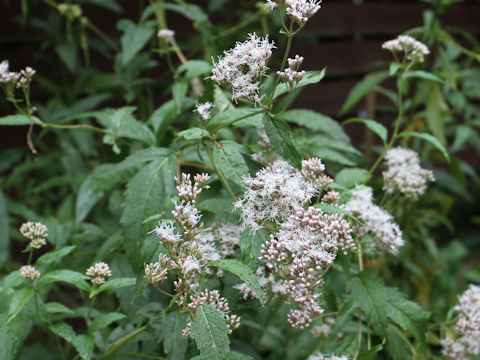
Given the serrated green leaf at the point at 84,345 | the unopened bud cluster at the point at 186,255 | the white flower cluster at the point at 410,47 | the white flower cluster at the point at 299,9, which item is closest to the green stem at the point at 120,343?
the serrated green leaf at the point at 84,345

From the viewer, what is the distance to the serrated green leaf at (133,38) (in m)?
1.72

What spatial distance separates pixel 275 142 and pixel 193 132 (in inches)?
7.7

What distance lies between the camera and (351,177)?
130 centimetres

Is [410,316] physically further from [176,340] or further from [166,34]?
[166,34]

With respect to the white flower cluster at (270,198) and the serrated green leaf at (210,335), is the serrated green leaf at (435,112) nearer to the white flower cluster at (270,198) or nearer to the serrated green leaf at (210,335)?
the white flower cluster at (270,198)

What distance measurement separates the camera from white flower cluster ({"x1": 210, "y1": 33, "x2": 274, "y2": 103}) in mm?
934

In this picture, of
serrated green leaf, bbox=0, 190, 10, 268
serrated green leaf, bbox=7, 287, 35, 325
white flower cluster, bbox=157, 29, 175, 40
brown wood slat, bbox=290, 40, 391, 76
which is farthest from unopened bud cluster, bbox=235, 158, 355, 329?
brown wood slat, bbox=290, 40, 391, 76

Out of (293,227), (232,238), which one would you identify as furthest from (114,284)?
(293,227)

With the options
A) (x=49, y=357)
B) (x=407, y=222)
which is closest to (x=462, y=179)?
(x=407, y=222)

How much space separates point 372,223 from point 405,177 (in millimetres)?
259

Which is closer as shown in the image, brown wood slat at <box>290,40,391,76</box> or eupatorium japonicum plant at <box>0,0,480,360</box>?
eupatorium japonicum plant at <box>0,0,480,360</box>

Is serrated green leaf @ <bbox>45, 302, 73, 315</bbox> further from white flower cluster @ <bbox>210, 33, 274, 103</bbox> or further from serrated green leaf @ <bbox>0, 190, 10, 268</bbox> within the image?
white flower cluster @ <bbox>210, 33, 274, 103</bbox>

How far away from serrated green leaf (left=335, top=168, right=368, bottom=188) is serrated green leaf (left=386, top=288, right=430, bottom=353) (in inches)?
12.2

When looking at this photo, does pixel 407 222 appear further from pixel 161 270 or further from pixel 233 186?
pixel 161 270
